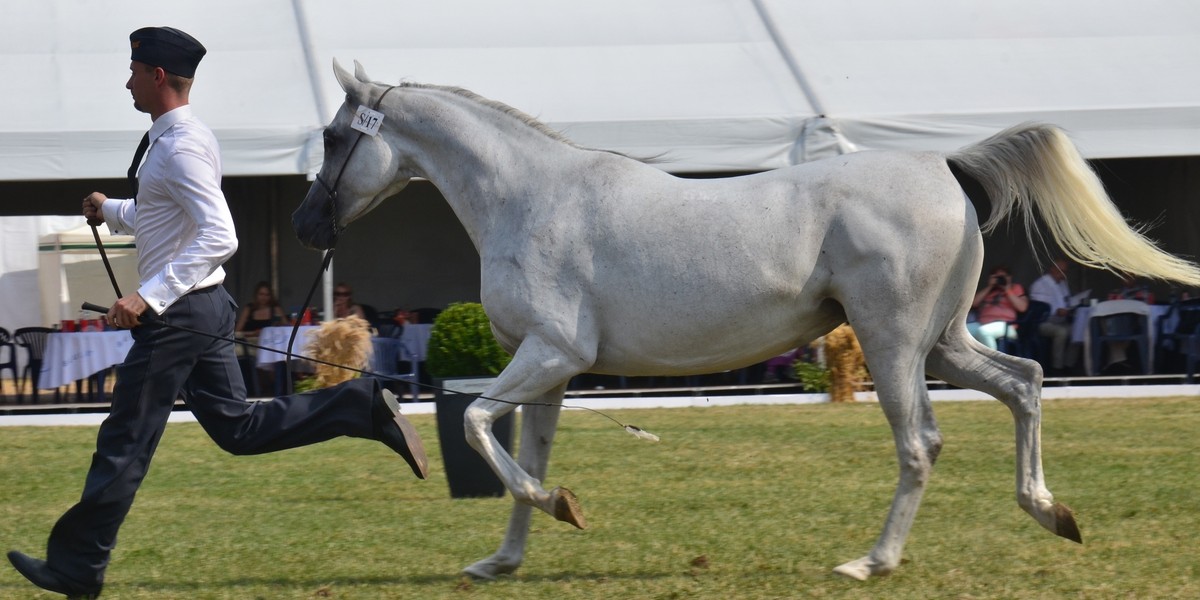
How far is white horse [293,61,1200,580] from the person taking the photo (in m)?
4.83

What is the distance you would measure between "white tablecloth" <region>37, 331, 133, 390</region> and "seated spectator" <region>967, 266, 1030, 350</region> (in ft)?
25.0

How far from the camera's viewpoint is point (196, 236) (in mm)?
4664

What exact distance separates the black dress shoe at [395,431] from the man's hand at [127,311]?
0.88 m

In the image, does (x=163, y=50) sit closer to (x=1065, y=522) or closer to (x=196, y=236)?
(x=196, y=236)

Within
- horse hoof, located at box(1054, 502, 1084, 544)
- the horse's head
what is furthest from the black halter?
horse hoof, located at box(1054, 502, 1084, 544)

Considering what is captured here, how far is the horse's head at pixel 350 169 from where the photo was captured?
205 inches

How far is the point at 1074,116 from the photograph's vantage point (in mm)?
12508

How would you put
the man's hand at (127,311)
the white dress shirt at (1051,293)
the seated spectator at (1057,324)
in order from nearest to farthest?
the man's hand at (127,311)
the seated spectator at (1057,324)
the white dress shirt at (1051,293)

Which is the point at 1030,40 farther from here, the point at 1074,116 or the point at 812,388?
the point at 812,388

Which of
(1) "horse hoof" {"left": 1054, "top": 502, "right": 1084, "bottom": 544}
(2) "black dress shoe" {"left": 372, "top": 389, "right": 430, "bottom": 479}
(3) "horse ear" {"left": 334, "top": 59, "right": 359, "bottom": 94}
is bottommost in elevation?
(1) "horse hoof" {"left": 1054, "top": 502, "right": 1084, "bottom": 544}

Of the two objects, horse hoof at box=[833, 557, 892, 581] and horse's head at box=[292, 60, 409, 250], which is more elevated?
horse's head at box=[292, 60, 409, 250]

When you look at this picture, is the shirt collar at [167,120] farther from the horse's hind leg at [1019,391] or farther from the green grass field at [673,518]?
the horse's hind leg at [1019,391]

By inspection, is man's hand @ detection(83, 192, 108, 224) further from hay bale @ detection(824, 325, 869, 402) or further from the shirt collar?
hay bale @ detection(824, 325, 869, 402)

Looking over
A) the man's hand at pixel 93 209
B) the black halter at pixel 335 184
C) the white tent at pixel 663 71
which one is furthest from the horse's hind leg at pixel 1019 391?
the white tent at pixel 663 71
